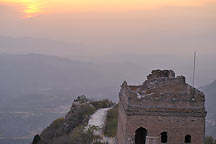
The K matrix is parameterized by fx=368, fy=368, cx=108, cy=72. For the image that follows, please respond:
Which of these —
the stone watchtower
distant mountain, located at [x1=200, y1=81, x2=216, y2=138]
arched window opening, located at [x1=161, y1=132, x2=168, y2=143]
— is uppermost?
distant mountain, located at [x1=200, y1=81, x2=216, y2=138]

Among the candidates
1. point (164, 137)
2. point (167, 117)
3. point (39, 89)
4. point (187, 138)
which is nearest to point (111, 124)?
point (164, 137)

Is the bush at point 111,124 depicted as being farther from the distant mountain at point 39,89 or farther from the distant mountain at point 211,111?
the distant mountain at point 39,89

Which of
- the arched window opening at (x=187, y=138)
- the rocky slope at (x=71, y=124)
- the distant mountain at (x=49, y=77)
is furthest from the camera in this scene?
the distant mountain at (x=49, y=77)

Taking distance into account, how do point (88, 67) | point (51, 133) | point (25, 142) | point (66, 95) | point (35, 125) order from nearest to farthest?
1. point (51, 133)
2. point (25, 142)
3. point (35, 125)
4. point (66, 95)
5. point (88, 67)

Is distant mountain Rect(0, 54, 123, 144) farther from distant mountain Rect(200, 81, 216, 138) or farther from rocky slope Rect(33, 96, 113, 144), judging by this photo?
distant mountain Rect(200, 81, 216, 138)

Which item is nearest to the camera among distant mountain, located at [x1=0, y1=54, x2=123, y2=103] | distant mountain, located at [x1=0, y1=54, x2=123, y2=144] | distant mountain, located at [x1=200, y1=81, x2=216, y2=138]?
distant mountain, located at [x1=200, y1=81, x2=216, y2=138]

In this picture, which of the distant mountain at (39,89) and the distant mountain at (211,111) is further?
the distant mountain at (39,89)

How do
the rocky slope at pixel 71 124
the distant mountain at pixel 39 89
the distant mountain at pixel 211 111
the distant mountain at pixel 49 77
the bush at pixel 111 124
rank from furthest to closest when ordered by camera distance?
the distant mountain at pixel 49 77, the distant mountain at pixel 39 89, the distant mountain at pixel 211 111, the rocky slope at pixel 71 124, the bush at pixel 111 124

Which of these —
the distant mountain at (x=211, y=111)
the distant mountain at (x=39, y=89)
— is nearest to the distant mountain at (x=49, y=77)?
the distant mountain at (x=39, y=89)

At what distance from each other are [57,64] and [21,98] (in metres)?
80.5

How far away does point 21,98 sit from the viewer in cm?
11231

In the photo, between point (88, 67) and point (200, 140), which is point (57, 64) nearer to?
point (88, 67)

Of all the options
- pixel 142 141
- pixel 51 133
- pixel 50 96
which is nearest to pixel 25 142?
pixel 51 133

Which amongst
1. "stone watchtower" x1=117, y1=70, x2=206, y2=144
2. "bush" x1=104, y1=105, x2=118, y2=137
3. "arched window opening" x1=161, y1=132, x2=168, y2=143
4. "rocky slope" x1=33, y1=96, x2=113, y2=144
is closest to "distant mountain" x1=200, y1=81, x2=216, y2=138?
"bush" x1=104, y1=105, x2=118, y2=137
